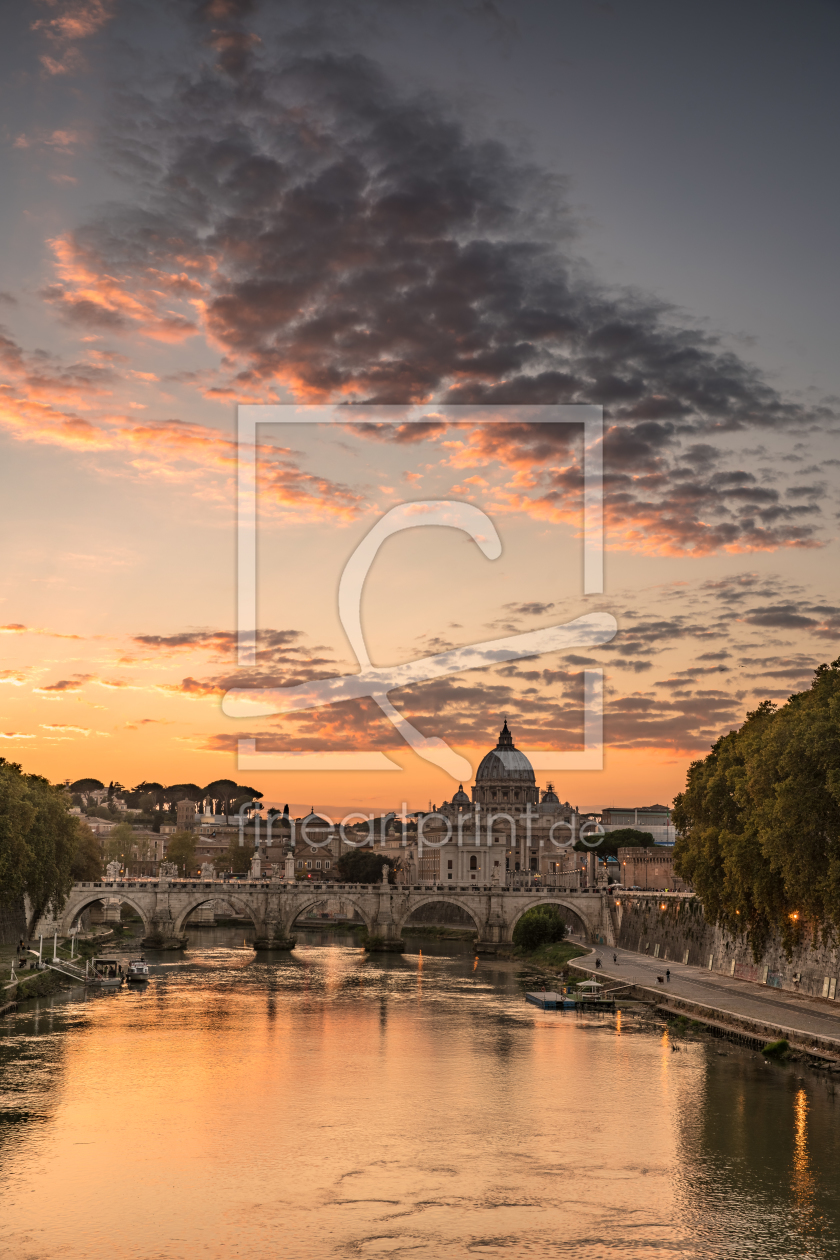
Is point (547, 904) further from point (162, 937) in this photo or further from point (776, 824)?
point (776, 824)

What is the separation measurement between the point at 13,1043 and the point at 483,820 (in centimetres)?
15356

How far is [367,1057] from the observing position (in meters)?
44.0

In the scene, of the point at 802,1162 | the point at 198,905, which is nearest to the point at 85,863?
the point at 198,905

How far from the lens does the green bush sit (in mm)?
91500

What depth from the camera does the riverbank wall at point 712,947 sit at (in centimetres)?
4903

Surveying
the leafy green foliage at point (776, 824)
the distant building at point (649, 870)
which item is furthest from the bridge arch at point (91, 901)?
the leafy green foliage at point (776, 824)

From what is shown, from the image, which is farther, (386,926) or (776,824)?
(386,926)

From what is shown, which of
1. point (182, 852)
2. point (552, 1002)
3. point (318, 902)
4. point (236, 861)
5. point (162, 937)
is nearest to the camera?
point (552, 1002)

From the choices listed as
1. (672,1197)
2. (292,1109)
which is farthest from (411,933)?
(672,1197)

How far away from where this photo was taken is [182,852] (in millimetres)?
157250

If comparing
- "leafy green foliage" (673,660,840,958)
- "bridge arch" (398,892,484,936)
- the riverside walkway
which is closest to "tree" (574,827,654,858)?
"bridge arch" (398,892,484,936)

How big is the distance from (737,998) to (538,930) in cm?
4102

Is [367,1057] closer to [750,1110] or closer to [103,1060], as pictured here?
[103,1060]

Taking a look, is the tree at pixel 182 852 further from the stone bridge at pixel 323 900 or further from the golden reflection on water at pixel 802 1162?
the golden reflection on water at pixel 802 1162
